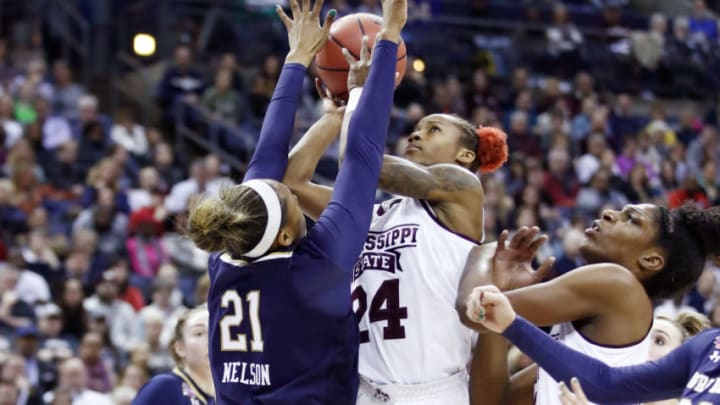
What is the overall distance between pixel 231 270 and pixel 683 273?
1594 millimetres

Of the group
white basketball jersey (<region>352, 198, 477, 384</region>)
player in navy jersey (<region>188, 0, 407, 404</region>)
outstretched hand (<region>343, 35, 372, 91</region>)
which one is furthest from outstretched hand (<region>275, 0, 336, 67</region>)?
white basketball jersey (<region>352, 198, 477, 384</region>)

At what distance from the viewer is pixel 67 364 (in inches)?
332

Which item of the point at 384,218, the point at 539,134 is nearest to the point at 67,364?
the point at 384,218

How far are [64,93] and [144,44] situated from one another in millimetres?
1660

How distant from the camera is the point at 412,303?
4.57m

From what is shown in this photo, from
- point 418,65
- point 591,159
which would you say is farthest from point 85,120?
point 591,159

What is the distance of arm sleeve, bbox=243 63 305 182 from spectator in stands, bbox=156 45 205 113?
863 cm

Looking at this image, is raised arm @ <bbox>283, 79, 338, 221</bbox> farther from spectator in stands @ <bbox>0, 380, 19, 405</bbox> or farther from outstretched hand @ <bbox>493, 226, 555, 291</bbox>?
spectator in stands @ <bbox>0, 380, 19, 405</bbox>

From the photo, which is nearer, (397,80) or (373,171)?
(373,171)

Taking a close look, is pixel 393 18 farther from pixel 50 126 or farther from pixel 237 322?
pixel 50 126

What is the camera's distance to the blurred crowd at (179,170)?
30.6ft

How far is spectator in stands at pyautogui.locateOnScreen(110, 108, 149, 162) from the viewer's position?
480 inches

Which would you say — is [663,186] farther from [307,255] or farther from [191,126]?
[307,255]

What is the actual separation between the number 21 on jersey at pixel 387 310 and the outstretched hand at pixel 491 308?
0.78 m
